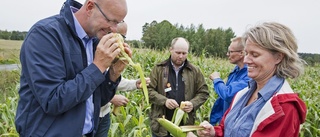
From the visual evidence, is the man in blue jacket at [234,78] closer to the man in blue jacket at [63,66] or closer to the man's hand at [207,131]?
the man's hand at [207,131]

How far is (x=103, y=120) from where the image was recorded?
3355 mm

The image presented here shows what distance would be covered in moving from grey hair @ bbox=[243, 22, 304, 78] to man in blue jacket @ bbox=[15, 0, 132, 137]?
96 cm

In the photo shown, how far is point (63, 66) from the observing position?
67.1 inches

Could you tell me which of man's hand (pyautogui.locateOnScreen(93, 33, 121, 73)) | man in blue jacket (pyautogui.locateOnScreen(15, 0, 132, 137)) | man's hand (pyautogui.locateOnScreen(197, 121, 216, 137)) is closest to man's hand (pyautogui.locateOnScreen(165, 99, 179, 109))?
man's hand (pyautogui.locateOnScreen(197, 121, 216, 137))

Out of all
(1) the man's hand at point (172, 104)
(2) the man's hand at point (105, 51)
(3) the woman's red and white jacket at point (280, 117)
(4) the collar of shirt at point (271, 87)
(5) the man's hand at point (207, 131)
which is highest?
(2) the man's hand at point (105, 51)

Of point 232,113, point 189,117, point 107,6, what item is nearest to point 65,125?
point 107,6

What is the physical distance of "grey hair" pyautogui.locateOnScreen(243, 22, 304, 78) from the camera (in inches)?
80.3

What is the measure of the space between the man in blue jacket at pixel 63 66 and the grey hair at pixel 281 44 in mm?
959

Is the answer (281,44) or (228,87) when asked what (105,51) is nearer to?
(281,44)

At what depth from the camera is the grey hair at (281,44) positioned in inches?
80.3

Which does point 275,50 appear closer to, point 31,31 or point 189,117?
point 31,31

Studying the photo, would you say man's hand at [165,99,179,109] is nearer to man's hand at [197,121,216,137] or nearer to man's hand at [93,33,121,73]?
man's hand at [197,121,216,137]

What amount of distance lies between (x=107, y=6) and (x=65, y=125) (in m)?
0.79

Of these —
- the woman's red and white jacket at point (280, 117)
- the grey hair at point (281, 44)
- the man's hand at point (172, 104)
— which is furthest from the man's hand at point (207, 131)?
the man's hand at point (172, 104)
